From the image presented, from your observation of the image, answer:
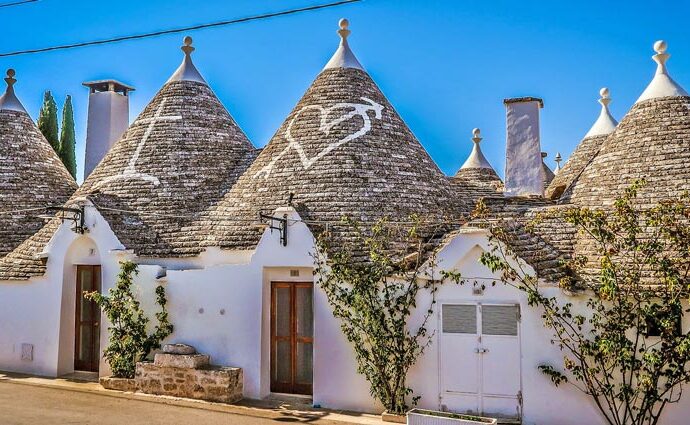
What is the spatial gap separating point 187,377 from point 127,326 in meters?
1.98

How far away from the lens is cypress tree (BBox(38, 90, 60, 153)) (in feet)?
99.9

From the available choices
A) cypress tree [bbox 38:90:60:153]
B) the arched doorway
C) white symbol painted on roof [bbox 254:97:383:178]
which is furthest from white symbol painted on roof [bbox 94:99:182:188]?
cypress tree [bbox 38:90:60:153]

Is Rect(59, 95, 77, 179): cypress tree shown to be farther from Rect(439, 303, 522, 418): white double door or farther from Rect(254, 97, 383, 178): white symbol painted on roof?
Rect(439, 303, 522, 418): white double door

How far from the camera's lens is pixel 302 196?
12.7 m

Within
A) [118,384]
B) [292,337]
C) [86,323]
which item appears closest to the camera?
[292,337]

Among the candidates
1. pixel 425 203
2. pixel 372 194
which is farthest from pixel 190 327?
pixel 425 203

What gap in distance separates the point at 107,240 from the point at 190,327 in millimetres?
2892

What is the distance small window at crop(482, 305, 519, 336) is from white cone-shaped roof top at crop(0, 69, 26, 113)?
1580 cm

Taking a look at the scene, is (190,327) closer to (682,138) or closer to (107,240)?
(107,240)

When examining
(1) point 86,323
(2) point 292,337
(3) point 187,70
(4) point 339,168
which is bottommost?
(2) point 292,337

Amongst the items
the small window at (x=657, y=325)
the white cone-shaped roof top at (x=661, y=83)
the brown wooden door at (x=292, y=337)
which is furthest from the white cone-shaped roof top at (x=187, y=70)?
the small window at (x=657, y=325)

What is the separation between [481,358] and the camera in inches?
408

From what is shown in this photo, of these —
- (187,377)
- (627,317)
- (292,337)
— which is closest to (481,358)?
(627,317)

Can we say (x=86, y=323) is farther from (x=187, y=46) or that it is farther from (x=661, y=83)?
(x=661, y=83)
